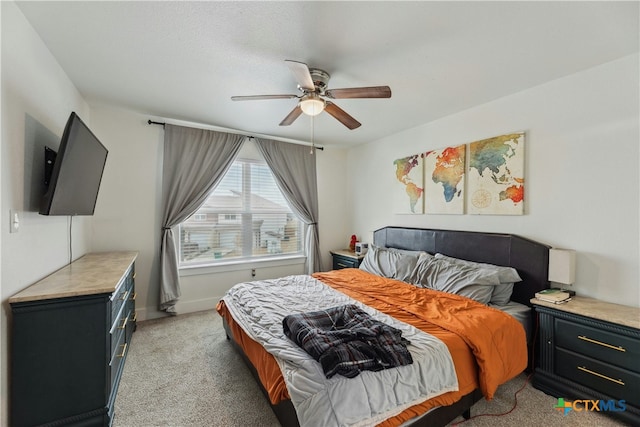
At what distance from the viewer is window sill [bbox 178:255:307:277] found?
12.5ft

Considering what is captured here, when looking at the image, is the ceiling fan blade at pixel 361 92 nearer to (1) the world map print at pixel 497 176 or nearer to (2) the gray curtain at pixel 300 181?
(1) the world map print at pixel 497 176

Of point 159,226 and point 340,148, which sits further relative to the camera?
point 340,148

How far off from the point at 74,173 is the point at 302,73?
1847 millimetres

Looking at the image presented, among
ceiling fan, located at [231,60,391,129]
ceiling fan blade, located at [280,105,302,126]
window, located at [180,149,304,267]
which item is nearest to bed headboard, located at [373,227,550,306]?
ceiling fan, located at [231,60,391,129]

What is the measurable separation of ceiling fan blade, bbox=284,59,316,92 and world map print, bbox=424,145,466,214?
2.02 m

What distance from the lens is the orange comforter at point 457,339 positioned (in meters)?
1.64

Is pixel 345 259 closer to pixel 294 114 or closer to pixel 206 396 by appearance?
pixel 294 114

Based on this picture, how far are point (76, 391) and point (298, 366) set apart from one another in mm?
1372

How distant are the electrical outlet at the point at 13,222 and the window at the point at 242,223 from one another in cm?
221

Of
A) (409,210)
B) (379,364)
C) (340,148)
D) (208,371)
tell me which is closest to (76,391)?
(208,371)

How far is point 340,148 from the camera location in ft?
16.8

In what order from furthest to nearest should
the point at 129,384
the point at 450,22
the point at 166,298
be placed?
the point at 166,298, the point at 129,384, the point at 450,22

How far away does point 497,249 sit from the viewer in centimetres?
278

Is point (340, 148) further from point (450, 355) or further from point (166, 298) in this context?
point (450, 355)
